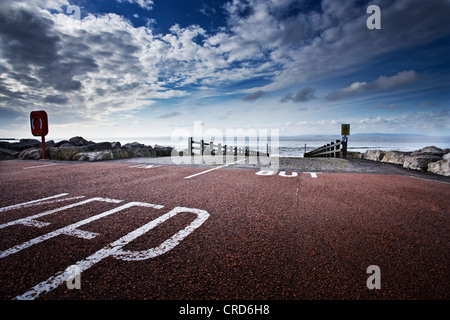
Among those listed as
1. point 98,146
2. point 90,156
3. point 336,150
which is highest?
point 98,146

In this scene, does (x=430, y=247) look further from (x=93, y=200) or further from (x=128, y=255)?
(x=93, y=200)

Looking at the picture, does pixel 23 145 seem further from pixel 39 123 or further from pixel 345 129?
pixel 345 129

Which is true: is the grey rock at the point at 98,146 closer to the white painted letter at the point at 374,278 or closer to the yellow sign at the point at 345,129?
the white painted letter at the point at 374,278

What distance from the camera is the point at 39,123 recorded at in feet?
39.4

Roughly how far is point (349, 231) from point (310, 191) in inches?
92.0

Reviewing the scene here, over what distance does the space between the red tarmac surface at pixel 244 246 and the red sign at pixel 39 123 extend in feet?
31.1

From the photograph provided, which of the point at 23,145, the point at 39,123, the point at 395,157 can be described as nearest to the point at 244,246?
the point at 395,157

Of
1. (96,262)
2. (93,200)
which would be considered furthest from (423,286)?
(93,200)

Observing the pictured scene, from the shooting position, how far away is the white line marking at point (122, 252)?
1.74 meters

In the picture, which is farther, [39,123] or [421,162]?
A: [39,123]

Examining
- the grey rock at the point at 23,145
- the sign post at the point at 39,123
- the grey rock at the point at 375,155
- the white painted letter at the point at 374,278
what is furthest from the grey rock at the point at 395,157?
the grey rock at the point at 23,145

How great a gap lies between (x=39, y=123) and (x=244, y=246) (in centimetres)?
1483

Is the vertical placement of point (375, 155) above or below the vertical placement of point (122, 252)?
above
